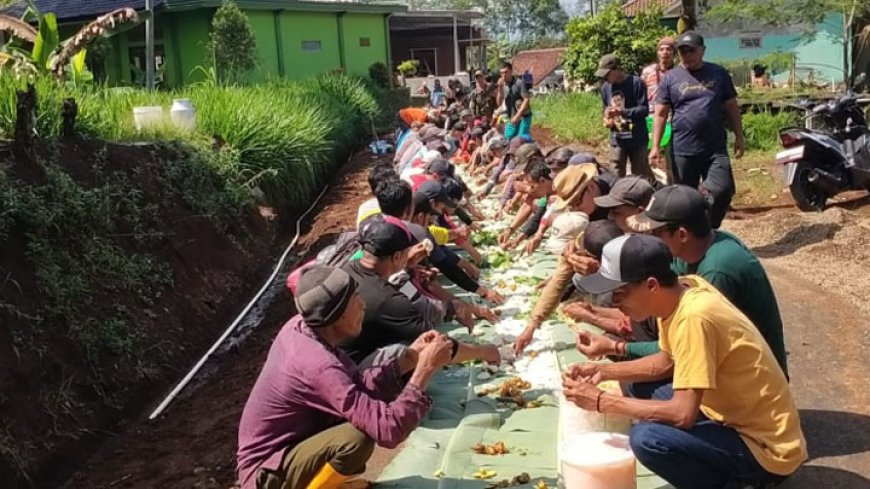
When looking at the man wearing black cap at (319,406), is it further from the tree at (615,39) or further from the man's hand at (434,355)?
the tree at (615,39)

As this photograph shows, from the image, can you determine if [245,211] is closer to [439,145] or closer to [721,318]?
[439,145]

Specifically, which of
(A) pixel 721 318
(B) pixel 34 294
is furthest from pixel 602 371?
(B) pixel 34 294

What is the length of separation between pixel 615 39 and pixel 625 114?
10700 mm

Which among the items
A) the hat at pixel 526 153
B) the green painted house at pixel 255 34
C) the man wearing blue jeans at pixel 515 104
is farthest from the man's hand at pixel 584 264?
the green painted house at pixel 255 34


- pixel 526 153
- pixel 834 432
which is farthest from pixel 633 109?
pixel 834 432

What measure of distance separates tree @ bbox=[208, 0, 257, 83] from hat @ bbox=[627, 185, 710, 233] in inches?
656

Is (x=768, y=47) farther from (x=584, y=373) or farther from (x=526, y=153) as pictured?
(x=584, y=373)

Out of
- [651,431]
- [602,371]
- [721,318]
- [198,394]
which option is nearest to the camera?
[721,318]

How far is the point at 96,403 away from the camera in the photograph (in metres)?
5.70

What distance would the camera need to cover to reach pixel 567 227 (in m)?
5.53

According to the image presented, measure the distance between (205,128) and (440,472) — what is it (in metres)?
7.86

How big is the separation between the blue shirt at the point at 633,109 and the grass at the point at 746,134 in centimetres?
186

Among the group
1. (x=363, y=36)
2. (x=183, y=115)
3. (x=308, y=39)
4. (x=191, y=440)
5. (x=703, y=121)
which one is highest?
(x=363, y=36)

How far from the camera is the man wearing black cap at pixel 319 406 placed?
10.5ft
